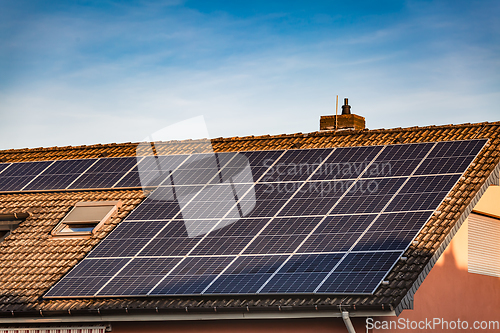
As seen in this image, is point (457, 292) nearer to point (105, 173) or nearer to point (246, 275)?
point (246, 275)

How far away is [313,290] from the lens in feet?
42.6

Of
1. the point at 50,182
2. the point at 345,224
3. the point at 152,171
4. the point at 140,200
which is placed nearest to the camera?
the point at 345,224

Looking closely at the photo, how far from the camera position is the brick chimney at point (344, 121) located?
23.5 metres

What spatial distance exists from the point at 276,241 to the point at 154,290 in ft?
10.3

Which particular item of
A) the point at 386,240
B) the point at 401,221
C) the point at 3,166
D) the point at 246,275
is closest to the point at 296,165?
the point at 401,221

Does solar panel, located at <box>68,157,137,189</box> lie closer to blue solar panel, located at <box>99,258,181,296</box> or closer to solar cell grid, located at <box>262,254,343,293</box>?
blue solar panel, located at <box>99,258,181,296</box>

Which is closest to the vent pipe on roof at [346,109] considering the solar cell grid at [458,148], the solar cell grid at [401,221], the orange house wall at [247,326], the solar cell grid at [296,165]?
the solar cell grid at [296,165]

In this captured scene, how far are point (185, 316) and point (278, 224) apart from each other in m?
3.43

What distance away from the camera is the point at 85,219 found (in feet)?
58.7

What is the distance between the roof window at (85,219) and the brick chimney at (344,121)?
30.2 ft

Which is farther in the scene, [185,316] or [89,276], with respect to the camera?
[89,276]

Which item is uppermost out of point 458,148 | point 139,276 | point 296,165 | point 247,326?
point 296,165

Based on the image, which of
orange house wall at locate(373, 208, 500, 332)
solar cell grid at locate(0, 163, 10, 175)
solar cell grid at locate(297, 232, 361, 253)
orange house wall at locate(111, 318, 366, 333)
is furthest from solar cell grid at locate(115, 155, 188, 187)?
orange house wall at locate(373, 208, 500, 332)

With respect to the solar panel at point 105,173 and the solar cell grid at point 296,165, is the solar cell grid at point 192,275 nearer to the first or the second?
the solar cell grid at point 296,165
